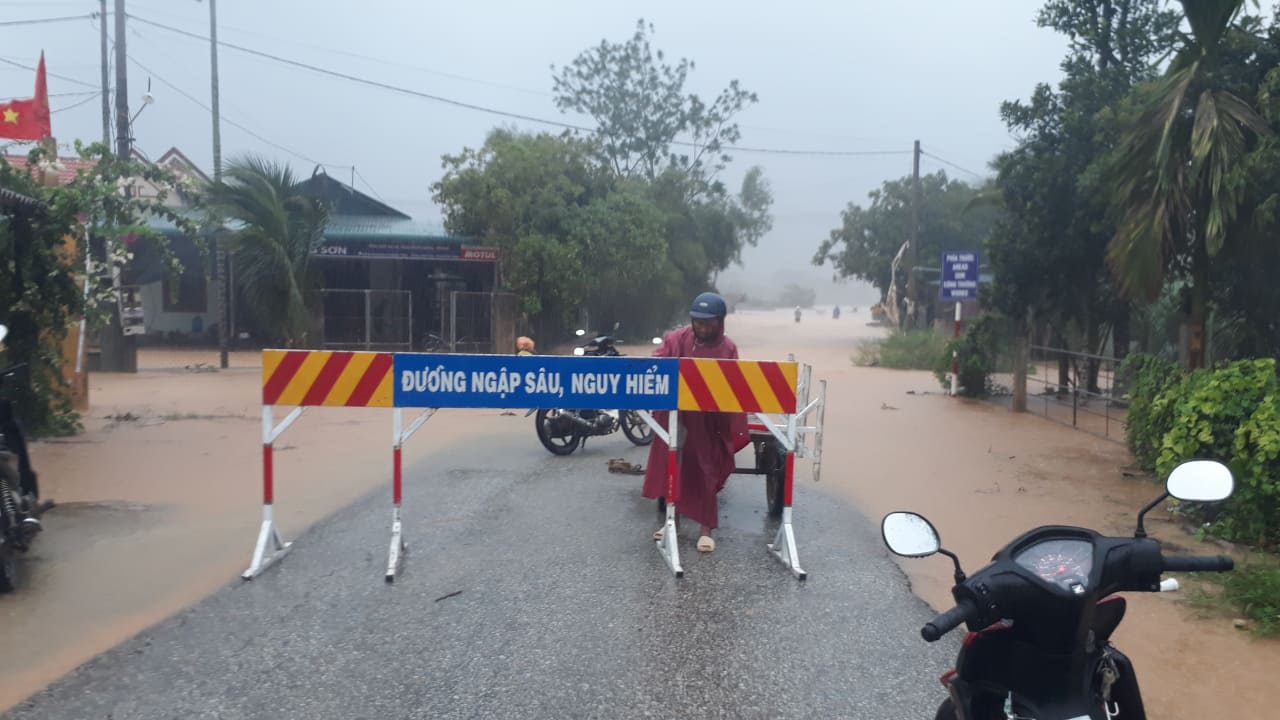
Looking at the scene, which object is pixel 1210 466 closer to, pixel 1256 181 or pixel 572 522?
pixel 572 522

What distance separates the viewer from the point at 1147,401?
978 centimetres

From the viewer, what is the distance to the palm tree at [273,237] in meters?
20.4

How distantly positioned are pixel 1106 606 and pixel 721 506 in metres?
5.78

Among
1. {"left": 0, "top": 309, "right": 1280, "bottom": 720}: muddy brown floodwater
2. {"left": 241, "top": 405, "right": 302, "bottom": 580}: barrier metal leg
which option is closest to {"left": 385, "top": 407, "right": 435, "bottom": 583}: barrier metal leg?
{"left": 241, "top": 405, "right": 302, "bottom": 580}: barrier metal leg

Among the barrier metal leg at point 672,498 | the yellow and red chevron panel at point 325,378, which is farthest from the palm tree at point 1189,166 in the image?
the yellow and red chevron panel at point 325,378

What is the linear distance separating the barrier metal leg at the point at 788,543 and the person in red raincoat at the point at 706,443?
1.44 ft

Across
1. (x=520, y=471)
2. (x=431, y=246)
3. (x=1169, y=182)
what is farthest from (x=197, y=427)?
(x=431, y=246)

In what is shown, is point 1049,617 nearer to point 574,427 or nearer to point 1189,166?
point 574,427

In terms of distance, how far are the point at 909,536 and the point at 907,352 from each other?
23756 mm

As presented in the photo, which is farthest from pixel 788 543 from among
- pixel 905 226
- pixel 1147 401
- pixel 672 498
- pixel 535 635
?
pixel 905 226

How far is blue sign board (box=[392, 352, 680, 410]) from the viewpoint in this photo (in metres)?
6.48

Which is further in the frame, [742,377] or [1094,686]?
[742,377]

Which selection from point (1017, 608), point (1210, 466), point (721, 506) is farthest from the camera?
point (721, 506)

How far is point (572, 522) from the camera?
763cm
